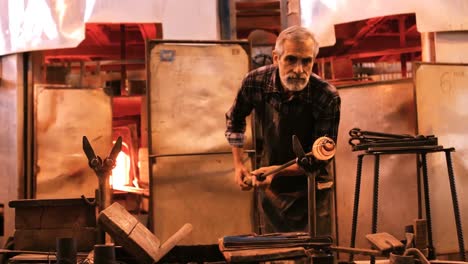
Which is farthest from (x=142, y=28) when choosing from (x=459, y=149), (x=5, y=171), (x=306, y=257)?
(x=306, y=257)

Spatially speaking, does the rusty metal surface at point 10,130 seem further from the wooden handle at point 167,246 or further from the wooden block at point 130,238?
the wooden block at point 130,238

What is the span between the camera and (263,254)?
90.3 inches

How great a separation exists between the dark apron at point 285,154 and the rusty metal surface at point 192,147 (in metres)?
1.36

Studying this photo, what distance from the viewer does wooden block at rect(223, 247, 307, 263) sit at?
7.42 feet

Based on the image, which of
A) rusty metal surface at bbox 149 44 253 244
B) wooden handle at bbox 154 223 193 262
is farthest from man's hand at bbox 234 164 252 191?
rusty metal surface at bbox 149 44 253 244

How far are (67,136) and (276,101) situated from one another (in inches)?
106

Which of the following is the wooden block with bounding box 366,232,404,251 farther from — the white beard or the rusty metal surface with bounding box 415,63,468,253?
the rusty metal surface with bounding box 415,63,468,253

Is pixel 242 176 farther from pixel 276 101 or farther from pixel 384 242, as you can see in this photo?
pixel 384 242

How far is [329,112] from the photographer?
3.29 m

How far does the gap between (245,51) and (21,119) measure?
2179 millimetres

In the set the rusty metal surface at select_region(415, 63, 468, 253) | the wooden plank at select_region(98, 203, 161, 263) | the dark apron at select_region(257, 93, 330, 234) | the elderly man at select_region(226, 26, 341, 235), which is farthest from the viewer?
the rusty metal surface at select_region(415, 63, 468, 253)

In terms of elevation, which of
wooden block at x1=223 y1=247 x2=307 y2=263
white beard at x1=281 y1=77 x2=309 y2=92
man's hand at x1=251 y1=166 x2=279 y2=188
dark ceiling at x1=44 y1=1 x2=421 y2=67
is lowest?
wooden block at x1=223 y1=247 x2=307 y2=263

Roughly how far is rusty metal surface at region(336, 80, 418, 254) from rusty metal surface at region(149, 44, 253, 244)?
89 cm

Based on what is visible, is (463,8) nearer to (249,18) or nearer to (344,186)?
(344,186)
